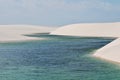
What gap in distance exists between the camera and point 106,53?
35.2 m

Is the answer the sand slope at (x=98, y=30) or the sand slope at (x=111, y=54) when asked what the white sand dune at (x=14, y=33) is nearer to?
the sand slope at (x=98, y=30)

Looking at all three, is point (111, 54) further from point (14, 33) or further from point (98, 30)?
point (98, 30)

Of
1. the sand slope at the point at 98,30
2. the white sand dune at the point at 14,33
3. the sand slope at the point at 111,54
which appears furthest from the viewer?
the sand slope at the point at 98,30

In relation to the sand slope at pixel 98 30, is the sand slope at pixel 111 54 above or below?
below

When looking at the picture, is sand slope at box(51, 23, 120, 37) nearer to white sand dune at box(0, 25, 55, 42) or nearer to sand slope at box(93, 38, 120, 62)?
white sand dune at box(0, 25, 55, 42)

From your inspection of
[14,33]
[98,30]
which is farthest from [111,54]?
[98,30]

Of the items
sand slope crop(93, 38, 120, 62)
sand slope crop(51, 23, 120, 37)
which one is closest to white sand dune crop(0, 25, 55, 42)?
sand slope crop(51, 23, 120, 37)

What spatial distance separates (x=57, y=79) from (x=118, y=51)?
39.2ft

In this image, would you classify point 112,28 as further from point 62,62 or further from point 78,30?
point 62,62

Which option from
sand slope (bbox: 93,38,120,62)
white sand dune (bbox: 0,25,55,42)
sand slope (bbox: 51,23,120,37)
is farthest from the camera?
sand slope (bbox: 51,23,120,37)

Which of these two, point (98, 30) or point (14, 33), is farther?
point (98, 30)

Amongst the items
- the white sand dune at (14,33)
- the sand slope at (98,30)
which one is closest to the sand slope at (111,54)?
the white sand dune at (14,33)

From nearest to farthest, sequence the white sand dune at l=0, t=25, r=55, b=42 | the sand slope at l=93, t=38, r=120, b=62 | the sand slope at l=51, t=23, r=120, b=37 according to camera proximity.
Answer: the sand slope at l=93, t=38, r=120, b=62 → the white sand dune at l=0, t=25, r=55, b=42 → the sand slope at l=51, t=23, r=120, b=37

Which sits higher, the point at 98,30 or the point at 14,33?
the point at 98,30
